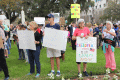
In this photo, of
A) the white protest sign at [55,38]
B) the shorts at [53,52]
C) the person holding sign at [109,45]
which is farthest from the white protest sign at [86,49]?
the person holding sign at [109,45]

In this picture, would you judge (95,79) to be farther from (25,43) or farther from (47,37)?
(25,43)

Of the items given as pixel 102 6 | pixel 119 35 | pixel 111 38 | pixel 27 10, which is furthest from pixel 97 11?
pixel 111 38

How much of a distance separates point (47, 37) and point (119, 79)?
2.58 m

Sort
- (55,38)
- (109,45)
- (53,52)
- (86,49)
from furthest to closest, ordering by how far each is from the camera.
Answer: (109,45)
(53,52)
(86,49)
(55,38)

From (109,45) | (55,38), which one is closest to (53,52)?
(55,38)

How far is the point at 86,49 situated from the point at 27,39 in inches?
77.8

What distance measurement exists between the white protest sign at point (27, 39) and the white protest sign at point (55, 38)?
495 millimetres

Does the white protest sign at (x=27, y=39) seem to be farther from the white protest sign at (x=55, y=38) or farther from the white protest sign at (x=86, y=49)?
the white protest sign at (x=86, y=49)

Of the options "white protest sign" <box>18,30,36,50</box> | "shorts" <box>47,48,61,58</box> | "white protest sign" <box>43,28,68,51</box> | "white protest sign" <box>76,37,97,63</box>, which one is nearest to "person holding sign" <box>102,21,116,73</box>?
"white protest sign" <box>76,37,97,63</box>

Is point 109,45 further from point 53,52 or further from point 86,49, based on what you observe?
point 53,52

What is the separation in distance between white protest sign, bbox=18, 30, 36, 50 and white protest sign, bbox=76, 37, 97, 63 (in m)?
1.44

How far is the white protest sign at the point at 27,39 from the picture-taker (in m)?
4.77

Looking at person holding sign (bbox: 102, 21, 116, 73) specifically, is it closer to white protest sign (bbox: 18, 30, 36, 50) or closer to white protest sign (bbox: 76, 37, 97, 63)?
white protest sign (bbox: 76, 37, 97, 63)

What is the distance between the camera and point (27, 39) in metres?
4.95
